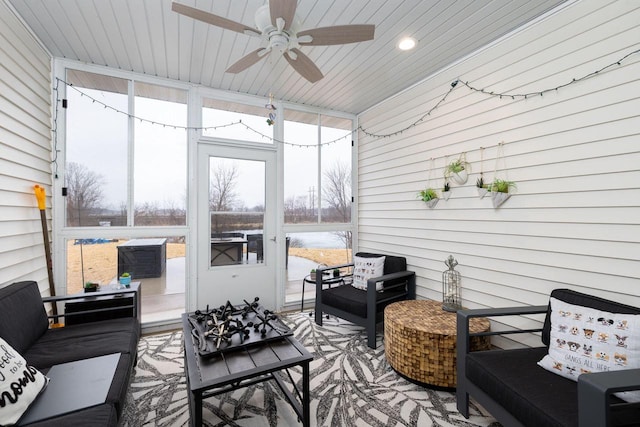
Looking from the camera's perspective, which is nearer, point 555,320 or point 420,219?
point 555,320

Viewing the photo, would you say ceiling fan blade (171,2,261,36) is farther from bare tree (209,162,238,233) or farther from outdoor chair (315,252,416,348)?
outdoor chair (315,252,416,348)

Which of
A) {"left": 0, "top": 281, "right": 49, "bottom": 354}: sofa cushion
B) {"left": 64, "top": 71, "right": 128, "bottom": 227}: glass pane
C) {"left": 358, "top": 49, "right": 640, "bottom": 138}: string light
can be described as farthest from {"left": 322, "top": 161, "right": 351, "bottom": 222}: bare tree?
{"left": 0, "top": 281, "right": 49, "bottom": 354}: sofa cushion

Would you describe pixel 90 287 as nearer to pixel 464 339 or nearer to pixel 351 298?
pixel 351 298

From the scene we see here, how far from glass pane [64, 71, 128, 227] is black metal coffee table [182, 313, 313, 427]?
2005 mm

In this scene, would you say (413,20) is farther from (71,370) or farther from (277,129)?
(71,370)

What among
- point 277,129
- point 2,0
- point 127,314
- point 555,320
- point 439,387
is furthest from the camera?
point 277,129

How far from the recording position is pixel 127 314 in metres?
2.78

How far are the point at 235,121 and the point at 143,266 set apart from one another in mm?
2147

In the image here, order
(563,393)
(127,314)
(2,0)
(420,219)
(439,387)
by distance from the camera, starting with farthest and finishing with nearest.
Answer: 1. (420,219)
2. (127,314)
3. (439,387)
4. (2,0)
5. (563,393)

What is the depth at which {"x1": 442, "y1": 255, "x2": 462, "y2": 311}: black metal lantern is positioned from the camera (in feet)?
9.18

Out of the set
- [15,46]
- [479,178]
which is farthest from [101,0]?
[479,178]

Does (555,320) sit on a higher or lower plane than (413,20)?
lower

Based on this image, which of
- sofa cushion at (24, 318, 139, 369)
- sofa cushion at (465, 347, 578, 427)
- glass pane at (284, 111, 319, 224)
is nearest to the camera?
sofa cushion at (465, 347, 578, 427)

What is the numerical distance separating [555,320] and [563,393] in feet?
1.52
